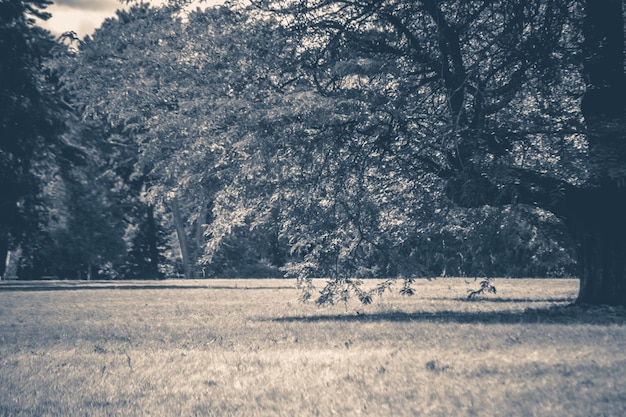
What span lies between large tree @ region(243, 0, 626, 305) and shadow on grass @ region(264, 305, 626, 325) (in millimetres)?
1150

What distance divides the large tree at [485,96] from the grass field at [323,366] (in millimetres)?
2137

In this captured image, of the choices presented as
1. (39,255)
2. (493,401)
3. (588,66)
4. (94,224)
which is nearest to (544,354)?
(493,401)

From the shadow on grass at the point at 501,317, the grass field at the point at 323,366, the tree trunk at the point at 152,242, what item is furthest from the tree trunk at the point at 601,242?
the tree trunk at the point at 152,242

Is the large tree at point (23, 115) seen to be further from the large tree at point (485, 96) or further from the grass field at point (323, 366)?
the grass field at point (323, 366)

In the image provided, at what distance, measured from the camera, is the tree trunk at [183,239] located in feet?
202

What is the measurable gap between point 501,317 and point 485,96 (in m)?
4.29

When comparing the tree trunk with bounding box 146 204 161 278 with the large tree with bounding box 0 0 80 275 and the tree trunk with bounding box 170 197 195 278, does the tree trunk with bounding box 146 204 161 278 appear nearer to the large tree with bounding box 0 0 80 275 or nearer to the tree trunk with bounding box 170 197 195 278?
the tree trunk with bounding box 170 197 195 278

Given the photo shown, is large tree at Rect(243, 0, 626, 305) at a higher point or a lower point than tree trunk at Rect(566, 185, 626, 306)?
higher

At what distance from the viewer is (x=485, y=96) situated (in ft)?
58.4

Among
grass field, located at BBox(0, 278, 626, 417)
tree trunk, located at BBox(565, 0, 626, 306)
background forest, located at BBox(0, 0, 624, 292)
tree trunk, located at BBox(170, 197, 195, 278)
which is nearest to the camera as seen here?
grass field, located at BBox(0, 278, 626, 417)

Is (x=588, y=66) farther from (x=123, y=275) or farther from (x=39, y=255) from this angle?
(x=123, y=275)

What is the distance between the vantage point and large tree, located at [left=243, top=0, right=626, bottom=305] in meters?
16.7

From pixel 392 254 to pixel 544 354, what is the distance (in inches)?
417

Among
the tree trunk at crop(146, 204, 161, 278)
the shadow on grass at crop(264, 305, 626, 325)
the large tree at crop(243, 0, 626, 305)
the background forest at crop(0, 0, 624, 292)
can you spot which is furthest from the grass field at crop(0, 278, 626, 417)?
the tree trunk at crop(146, 204, 161, 278)
